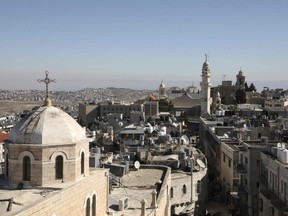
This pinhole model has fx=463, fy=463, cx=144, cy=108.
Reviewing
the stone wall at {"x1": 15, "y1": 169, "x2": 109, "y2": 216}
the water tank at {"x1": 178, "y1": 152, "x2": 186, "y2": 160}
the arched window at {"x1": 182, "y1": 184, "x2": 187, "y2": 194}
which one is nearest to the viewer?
the stone wall at {"x1": 15, "y1": 169, "x2": 109, "y2": 216}

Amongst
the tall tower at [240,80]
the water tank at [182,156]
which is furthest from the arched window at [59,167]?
the tall tower at [240,80]

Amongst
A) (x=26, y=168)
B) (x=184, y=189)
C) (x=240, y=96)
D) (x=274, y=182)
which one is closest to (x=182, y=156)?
(x=184, y=189)

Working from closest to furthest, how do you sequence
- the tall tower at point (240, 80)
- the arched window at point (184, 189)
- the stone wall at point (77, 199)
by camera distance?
the stone wall at point (77, 199) < the arched window at point (184, 189) < the tall tower at point (240, 80)

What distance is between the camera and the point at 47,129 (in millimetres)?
15789

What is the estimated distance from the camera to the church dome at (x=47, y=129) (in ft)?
51.3

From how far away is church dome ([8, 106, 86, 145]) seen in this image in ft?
51.3

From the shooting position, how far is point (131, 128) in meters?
54.2

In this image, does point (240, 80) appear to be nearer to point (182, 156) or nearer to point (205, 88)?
point (205, 88)

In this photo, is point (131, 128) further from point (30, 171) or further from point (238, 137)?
point (30, 171)

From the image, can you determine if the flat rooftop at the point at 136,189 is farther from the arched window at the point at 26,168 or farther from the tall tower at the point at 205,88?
the tall tower at the point at 205,88

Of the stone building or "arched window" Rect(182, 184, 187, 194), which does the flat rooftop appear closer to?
"arched window" Rect(182, 184, 187, 194)

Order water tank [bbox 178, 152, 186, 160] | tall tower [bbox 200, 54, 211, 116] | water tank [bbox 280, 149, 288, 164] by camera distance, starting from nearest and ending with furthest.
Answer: water tank [bbox 280, 149, 288, 164] < water tank [bbox 178, 152, 186, 160] < tall tower [bbox 200, 54, 211, 116]

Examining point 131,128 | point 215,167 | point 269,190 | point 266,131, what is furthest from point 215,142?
point 269,190

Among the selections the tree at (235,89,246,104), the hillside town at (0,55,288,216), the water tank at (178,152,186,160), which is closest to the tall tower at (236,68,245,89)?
A: the tree at (235,89,246,104)
